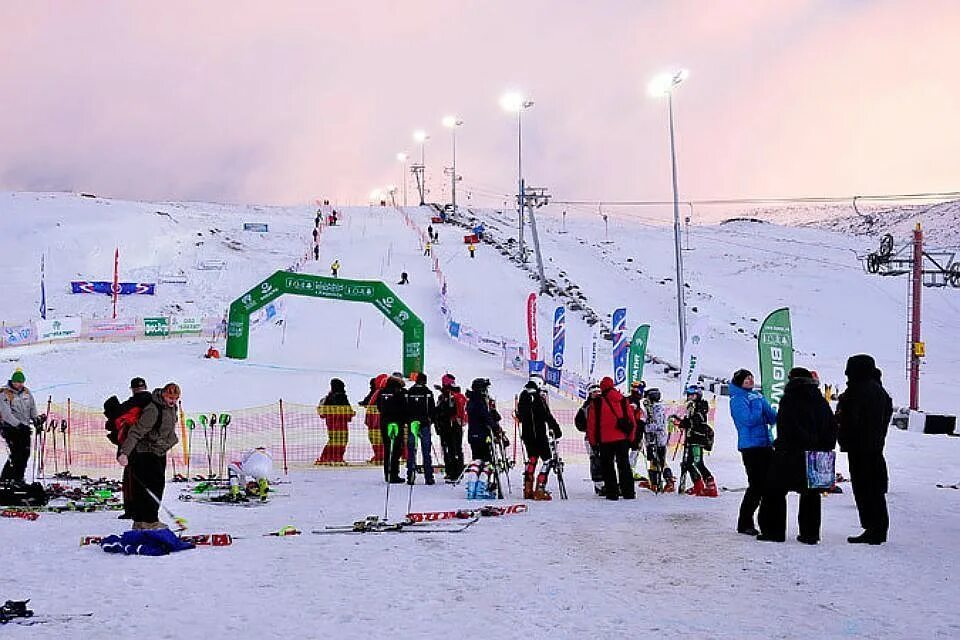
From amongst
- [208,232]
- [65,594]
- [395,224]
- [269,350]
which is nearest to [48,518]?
[65,594]

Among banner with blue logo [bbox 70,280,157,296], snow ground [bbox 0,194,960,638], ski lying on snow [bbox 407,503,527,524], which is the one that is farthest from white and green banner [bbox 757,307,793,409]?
banner with blue logo [bbox 70,280,157,296]

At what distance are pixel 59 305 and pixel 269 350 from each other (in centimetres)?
1639

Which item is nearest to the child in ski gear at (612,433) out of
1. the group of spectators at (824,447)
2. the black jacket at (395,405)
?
the black jacket at (395,405)

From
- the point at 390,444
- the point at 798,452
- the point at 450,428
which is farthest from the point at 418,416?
the point at 798,452

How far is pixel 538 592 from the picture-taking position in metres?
6.57

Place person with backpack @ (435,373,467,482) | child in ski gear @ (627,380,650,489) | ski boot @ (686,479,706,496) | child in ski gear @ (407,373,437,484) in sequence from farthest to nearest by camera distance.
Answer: person with backpack @ (435,373,467,482)
child in ski gear @ (407,373,437,484)
child in ski gear @ (627,380,650,489)
ski boot @ (686,479,706,496)

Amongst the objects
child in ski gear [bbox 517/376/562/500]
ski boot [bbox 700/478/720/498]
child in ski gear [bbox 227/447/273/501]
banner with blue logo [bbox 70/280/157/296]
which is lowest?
ski boot [bbox 700/478/720/498]

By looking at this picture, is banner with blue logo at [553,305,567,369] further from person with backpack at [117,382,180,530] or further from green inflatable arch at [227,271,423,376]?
person with backpack at [117,382,180,530]

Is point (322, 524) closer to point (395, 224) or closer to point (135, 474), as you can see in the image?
point (135, 474)

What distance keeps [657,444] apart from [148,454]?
275 inches

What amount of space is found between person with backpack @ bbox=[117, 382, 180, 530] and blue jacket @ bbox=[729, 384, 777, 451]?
547cm

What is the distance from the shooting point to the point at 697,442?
12.2 metres

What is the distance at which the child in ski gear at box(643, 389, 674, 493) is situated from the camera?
1282 centimetres

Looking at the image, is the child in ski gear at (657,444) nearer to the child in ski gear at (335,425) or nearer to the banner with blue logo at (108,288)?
the child in ski gear at (335,425)
